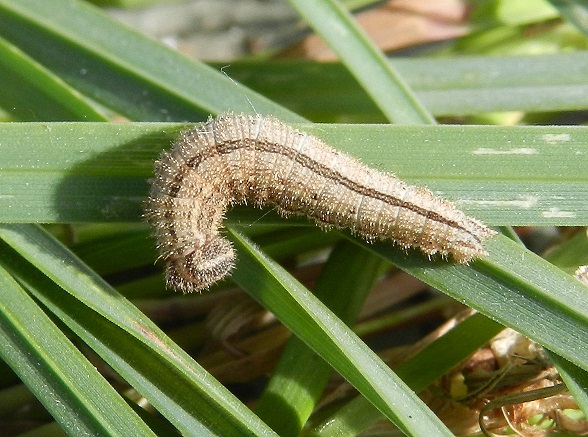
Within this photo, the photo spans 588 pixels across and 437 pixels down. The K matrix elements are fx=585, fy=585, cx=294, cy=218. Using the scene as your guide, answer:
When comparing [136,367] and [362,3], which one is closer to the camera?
[136,367]

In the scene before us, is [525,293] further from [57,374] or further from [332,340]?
[57,374]

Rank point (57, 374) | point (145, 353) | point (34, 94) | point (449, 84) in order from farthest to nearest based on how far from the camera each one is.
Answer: point (449, 84)
point (34, 94)
point (145, 353)
point (57, 374)

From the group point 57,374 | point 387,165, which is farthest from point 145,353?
point 387,165

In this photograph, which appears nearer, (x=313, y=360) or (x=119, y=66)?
(x=313, y=360)

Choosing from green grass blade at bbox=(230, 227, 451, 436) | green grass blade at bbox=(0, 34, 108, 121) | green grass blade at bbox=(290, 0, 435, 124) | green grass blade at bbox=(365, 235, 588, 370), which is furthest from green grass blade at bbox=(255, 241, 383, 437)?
green grass blade at bbox=(0, 34, 108, 121)

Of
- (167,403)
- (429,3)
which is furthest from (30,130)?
(429,3)

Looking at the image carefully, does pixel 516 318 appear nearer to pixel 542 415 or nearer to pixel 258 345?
pixel 542 415
